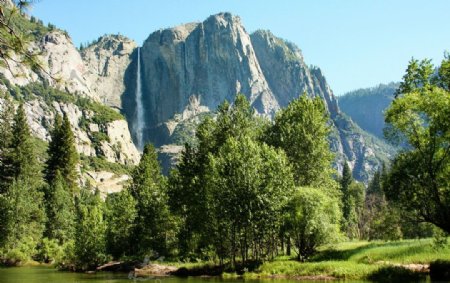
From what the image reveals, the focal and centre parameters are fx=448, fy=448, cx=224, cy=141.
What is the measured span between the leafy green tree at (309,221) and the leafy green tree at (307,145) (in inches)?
436

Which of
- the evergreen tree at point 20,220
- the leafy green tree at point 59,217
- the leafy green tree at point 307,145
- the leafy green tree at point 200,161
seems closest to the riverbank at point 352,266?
the leafy green tree at point 200,161

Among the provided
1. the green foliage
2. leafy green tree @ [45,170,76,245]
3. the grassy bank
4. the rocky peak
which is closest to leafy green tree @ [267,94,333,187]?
the grassy bank

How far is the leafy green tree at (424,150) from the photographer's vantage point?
29.0 metres

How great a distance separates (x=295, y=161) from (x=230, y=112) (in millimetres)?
10644

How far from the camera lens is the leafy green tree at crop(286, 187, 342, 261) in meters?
41.8

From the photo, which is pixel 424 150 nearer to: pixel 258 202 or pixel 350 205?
pixel 258 202

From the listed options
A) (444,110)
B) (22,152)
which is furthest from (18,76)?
(22,152)

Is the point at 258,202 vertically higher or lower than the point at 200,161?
lower

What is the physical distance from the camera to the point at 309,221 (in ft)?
135

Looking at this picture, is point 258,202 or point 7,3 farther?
point 258,202

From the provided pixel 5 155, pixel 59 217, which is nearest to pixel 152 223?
pixel 59 217

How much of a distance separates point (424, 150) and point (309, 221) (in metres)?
14.2

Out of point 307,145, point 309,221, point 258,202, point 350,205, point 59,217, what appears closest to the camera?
point 309,221

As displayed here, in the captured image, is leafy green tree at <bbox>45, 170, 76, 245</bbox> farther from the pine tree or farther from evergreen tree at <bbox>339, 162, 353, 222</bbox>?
evergreen tree at <bbox>339, 162, 353, 222</bbox>
